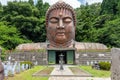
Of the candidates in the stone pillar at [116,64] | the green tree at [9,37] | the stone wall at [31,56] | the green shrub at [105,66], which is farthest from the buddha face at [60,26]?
the stone pillar at [116,64]

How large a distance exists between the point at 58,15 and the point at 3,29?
1132cm

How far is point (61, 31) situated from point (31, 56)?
507cm

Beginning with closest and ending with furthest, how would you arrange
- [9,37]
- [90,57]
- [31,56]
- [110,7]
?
1. [90,57]
2. [31,56]
3. [9,37]
4. [110,7]

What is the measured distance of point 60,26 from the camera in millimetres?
31828

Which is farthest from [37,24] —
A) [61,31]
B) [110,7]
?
[61,31]

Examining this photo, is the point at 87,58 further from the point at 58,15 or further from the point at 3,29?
the point at 3,29

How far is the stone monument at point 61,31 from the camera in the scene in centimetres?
3234

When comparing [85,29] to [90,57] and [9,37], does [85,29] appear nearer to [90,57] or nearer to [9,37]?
[9,37]

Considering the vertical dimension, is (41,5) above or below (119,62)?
above

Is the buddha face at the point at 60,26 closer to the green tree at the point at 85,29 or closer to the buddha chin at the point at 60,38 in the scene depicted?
the buddha chin at the point at 60,38

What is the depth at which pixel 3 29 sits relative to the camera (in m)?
39.8

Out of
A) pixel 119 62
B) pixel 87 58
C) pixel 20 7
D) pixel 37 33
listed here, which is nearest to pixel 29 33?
pixel 37 33

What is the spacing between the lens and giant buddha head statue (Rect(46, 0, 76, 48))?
32281 millimetres

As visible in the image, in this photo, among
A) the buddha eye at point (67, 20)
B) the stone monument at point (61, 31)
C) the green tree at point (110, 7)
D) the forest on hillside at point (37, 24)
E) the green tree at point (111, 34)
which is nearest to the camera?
the stone monument at point (61, 31)
